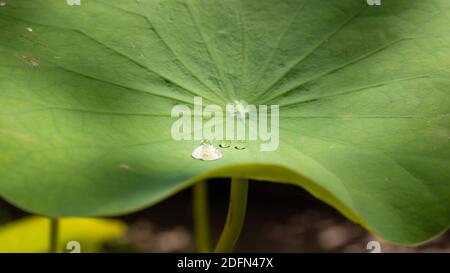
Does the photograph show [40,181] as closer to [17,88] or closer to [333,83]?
[17,88]

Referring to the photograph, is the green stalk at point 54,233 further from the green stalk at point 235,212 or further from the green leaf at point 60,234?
the green stalk at point 235,212

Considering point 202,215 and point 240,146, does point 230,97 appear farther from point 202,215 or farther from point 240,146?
point 202,215

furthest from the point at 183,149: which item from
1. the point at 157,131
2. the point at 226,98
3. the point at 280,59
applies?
the point at 280,59

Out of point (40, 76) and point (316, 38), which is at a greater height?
point (316, 38)

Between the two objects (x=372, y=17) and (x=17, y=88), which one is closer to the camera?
(x=17, y=88)

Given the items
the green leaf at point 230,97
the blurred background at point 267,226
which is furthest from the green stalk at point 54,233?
the blurred background at point 267,226

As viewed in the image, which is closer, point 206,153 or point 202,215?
point 206,153

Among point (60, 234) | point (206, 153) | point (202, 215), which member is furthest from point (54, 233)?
point (206, 153)
